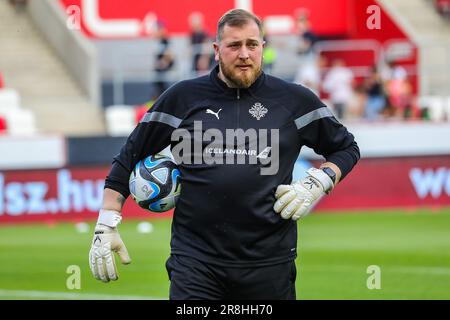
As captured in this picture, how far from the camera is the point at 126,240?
16.2 m

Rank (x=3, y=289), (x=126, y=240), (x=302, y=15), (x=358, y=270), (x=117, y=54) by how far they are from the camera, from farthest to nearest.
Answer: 1. (x=117, y=54)
2. (x=302, y=15)
3. (x=126, y=240)
4. (x=358, y=270)
5. (x=3, y=289)

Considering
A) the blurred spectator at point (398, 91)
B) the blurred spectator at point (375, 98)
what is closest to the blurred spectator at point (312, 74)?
the blurred spectator at point (375, 98)

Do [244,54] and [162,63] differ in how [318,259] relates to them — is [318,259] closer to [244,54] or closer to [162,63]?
[244,54]

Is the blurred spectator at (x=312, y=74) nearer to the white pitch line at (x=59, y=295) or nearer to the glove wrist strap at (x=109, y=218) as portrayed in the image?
the white pitch line at (x=59, y=295)

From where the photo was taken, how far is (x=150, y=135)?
7242 mm

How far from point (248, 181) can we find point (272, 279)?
2.01 feet

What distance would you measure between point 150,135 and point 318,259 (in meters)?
7.35

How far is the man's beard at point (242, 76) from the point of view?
700cm

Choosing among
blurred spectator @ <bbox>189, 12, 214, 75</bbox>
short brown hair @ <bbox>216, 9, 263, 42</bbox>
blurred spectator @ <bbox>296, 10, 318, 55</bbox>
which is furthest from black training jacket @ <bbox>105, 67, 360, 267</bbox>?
blurred spectator @ <bbox>296, 10, 318, 55</bbox>

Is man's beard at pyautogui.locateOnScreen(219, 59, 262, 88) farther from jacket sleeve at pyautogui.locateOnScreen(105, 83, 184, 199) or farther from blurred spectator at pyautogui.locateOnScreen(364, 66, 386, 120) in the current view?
blurred spectator at pyautogui.locateOnScreen(364, 66, 386, 120)

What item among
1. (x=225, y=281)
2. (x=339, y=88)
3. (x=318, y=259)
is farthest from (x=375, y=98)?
(x=225, y=281)

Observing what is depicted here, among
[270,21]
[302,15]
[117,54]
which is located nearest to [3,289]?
[302,15]
